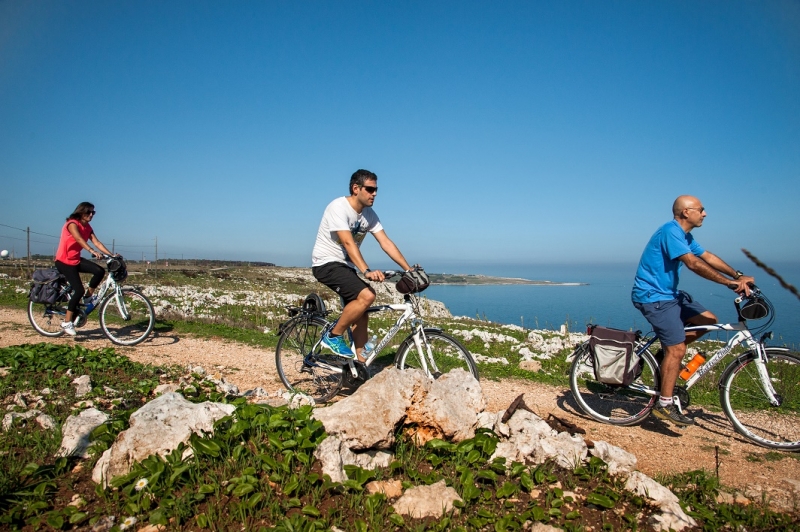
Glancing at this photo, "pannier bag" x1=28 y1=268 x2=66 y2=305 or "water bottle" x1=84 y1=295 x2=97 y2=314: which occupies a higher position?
"pannier bag" x1=28 y1=268 x2=66 y2=305

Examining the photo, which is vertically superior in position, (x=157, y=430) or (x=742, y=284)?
(x=742, y=284)

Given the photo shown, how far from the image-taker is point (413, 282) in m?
5.28

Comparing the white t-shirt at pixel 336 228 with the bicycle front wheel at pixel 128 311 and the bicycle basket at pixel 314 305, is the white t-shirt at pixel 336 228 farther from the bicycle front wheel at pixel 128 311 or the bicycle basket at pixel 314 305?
the bicycle front wheel at pixel 128 311

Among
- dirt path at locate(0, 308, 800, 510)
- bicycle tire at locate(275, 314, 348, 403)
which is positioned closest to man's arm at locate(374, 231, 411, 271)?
bicycle tire at locate(275, 314, 348, 403)

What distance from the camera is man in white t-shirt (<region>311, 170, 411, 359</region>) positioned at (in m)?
5.35

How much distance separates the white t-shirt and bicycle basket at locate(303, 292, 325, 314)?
639 mm

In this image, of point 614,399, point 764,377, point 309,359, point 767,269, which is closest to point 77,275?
point 309,359

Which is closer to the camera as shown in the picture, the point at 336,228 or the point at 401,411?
the point at 401,411

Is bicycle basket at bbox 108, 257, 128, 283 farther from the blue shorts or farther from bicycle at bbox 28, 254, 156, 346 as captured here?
the blue shorts

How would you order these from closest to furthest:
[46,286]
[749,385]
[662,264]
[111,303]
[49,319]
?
[749,385], [662,264], [46,286], [111,303], [49,319]

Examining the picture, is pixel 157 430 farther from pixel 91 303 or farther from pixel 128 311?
pixel 91 303

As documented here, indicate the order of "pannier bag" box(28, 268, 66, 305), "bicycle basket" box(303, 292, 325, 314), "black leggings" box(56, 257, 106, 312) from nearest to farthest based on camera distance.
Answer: "bicycle basket" box(303, 292, 325, 314) → "black leggings" box(56, 257, 106, 312) → "pannier bag" box(28, 268, 66, 305)

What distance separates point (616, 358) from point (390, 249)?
115 inches

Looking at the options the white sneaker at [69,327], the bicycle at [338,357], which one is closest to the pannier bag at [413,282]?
the bicycle at [338,357]
